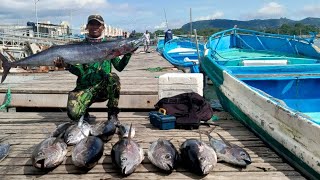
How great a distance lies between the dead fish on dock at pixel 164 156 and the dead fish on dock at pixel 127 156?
0.50 feet

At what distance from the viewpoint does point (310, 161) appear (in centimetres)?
350

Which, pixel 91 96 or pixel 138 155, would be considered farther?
pixel 91 96

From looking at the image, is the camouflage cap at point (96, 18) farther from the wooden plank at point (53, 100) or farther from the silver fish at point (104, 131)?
the wooden plank at point (53, 100)

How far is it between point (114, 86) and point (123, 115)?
110 centimetres

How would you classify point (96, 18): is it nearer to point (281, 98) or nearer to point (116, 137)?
point (116, 137)

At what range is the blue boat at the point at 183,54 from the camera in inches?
537

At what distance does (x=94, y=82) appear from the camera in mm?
5289

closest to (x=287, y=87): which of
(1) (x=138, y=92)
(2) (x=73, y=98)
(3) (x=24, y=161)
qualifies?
(1) (x=138, y=92)

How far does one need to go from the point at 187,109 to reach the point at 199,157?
6.38ft

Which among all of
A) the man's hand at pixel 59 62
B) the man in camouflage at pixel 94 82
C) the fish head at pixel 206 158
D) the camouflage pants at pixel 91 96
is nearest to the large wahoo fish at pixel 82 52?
the man's hand at pixel 59 62

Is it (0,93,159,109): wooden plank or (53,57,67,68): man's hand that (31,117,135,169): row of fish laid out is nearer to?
(53,57,67,68): man's hand

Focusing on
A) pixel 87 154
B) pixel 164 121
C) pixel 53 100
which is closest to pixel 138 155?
pixel 87 154

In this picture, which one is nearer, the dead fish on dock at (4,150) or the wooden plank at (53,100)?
the dead fish on dock at (4,150)

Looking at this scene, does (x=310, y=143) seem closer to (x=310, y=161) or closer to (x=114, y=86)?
(x=310, y=161)
